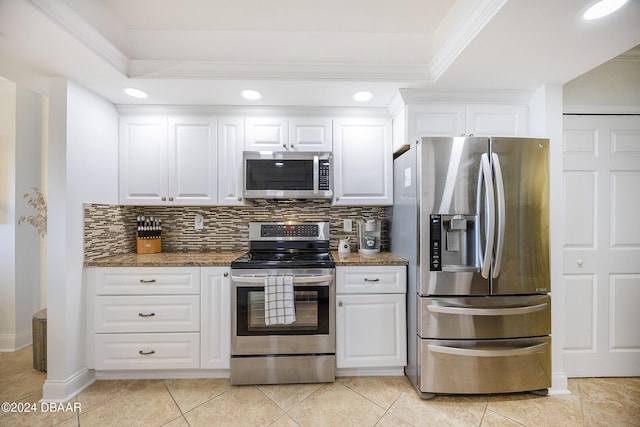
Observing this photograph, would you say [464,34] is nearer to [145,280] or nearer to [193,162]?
[193,162]

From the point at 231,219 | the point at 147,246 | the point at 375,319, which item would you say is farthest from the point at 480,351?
the point at 147,246

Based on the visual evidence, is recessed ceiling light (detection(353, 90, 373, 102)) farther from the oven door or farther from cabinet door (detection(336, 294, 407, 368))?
cabinet door (detection(336, 294, 407, 368))

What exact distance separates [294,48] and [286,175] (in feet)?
3.10

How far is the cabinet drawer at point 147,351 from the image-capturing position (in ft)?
6.71

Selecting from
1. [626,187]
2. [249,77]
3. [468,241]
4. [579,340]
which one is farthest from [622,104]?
[249,77]

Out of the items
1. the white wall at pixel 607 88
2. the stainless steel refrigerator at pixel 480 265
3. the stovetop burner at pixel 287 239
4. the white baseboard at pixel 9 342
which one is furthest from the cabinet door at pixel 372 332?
the white baseboard at pixel 9 342

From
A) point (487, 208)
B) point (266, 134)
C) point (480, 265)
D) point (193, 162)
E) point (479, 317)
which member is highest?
point (266, 134)

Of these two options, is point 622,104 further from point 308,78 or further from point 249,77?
point 249,77

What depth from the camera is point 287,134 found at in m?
2.45

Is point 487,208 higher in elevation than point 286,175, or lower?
lower

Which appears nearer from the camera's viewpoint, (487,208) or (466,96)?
(487,208)

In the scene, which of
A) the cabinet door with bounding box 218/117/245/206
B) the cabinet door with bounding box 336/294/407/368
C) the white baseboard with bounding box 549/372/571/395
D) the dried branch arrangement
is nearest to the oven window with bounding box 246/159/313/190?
the cabinet door with bounding box 218/117/245/206

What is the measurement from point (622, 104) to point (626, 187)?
62cm

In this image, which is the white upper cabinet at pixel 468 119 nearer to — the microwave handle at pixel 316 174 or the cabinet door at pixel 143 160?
the microwave handle at pixel 316 174
